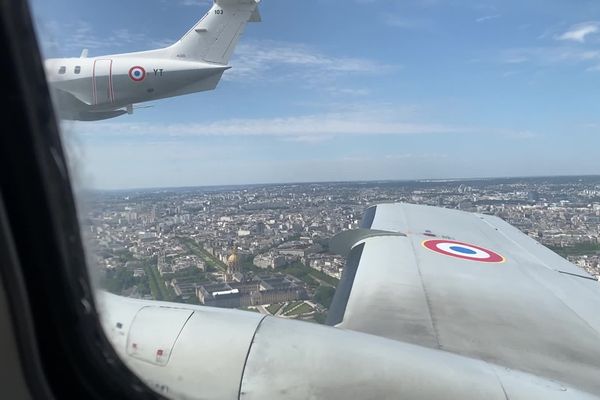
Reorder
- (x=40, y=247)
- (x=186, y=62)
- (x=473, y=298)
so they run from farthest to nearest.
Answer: (x=186, y=62) < (x=473, y=298) < (x=40, y=247)

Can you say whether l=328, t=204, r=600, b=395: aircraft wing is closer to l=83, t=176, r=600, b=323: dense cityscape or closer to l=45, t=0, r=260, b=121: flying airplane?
l=83, t=176, r=600, b=323: dense cityscape

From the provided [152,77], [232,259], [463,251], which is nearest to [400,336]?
[232,259]

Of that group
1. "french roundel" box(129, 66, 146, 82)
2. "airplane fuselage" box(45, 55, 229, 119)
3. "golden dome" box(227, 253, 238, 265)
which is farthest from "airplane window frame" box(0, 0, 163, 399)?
"french roundel" box(129, 66, 146, 82)

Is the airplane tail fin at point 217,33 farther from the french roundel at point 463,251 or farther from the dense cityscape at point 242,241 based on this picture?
the french roundel at point 463,251

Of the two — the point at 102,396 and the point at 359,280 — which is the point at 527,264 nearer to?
the point at 359,280

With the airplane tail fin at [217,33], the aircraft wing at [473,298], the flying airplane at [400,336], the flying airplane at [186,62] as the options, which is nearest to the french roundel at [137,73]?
the flying airplane at [186,62]

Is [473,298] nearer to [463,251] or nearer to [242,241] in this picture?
[463,251]
